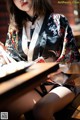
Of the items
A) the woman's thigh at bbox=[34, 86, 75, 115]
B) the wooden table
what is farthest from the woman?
the wooden table

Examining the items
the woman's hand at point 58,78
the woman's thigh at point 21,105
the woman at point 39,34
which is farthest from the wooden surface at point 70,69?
the woman's thigh at point 21,105

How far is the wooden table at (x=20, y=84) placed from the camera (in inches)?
32.4

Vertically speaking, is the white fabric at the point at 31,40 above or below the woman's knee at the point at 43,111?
above

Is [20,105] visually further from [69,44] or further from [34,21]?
[34,21]

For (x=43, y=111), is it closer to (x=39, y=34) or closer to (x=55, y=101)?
(x=55, y=101)

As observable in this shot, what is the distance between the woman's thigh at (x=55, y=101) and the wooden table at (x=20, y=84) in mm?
240

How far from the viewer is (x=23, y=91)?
916 mm

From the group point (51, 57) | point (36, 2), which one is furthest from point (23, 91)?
point (36, 2)

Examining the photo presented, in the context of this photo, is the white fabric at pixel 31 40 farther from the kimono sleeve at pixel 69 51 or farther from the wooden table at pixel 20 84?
the wooden table at pixel 20 84

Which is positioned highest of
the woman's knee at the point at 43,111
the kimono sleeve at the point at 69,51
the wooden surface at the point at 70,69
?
the kimono sleeve at the point at 69,51

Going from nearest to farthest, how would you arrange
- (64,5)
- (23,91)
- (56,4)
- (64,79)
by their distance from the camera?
(23,91), (64,79), (56,4), (64,5)

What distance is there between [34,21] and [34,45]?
0.89 feet

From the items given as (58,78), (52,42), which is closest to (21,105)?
(58,78)

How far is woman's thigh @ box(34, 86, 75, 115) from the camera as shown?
4.05ft
